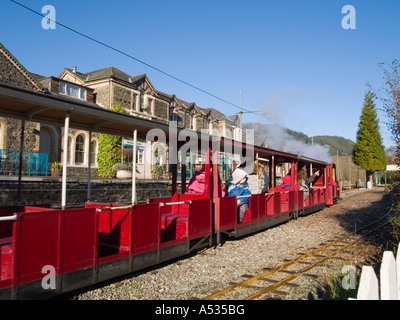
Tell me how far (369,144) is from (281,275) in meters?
43.8

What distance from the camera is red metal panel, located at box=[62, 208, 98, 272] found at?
13.5 feet

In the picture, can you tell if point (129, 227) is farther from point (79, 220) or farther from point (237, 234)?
point (237, 234)

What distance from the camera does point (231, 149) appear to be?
8.42 metres

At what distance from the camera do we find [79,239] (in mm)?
4289

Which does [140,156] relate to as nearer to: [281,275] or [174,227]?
[174,227]

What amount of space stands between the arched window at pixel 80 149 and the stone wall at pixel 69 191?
9.00 metres

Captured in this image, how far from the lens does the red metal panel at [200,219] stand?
650 cm

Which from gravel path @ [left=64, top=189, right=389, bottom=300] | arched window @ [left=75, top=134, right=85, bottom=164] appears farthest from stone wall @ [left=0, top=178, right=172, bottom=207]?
arched window @ [left=75, top=134, right=85, bottom=164]

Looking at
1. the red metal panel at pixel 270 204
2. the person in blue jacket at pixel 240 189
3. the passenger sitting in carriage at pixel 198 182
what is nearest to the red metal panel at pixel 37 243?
the passenger sitting in carriage at pixel 198 182

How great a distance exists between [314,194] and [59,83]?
18.3m

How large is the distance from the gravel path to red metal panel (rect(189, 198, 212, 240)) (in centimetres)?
53

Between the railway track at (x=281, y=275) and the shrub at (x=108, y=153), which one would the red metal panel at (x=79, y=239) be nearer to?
the railway track at (x=281, y=275)

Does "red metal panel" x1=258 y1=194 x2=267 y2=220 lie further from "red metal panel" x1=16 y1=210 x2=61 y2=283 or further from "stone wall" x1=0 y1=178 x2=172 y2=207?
"red metal panel" x1=16 y1=210 x2=61 y2=283
